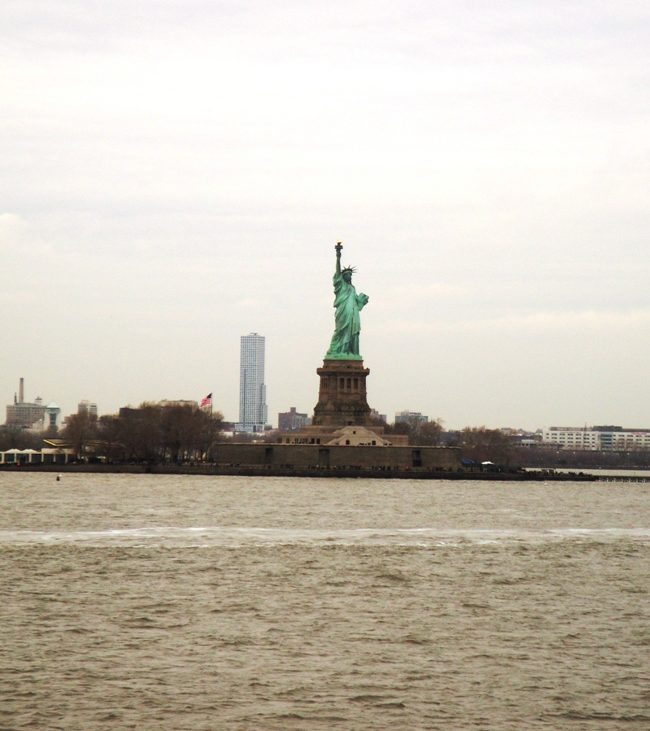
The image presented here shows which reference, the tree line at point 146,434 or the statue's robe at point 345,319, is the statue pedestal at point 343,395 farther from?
the tree line at point 146,434

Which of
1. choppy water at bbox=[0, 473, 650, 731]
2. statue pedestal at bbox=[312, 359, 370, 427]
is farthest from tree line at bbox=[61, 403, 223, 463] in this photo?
choppy water at bbox=[0, 473, 650, 731]

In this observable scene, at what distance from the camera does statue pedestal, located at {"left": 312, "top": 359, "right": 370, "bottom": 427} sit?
352 ft

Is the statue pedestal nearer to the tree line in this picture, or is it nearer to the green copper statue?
the green copper statue

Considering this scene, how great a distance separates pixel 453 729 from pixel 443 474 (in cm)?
8305

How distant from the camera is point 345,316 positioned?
109m

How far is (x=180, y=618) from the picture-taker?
1137 inches

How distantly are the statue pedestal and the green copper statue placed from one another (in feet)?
2.86

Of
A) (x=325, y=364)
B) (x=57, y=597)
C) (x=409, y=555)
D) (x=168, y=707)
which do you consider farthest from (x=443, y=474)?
Result: (x=168, y=707)

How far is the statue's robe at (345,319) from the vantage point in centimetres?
10919

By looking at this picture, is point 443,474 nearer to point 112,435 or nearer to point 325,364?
point 325,364

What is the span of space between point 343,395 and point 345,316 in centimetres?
573

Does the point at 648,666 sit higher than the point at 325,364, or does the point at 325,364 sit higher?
the point at 325,364

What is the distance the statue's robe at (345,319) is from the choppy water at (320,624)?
54622 millimetres

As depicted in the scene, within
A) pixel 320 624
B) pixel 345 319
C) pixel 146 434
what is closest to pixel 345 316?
pixel 345 319
